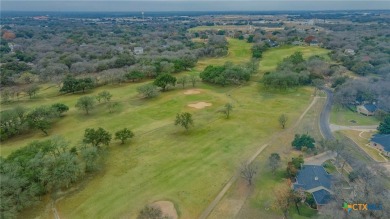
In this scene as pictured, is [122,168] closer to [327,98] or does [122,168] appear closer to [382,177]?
[382,177]

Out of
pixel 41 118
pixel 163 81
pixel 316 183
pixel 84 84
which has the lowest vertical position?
pixel 41 118

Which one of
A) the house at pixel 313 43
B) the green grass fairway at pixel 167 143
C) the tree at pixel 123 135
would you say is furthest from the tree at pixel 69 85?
the house at pixel 313 43

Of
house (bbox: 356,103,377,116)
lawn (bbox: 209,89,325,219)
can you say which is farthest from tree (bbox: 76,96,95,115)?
house (bbox: 356,103,377,116)

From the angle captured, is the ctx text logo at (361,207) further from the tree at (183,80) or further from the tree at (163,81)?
the tree at (183,80)

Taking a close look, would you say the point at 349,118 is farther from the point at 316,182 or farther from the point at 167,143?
the point at 167,143

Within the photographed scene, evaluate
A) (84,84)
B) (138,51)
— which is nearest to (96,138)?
(84,84)

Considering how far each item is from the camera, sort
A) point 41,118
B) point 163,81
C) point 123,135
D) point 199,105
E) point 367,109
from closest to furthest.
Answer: point 123,135 < point 41,118 < point 367,109 < point 199,105 < point 163,81

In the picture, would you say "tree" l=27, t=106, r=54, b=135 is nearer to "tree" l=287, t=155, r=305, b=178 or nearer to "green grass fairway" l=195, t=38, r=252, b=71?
"tree" l=287, t=155, r=305, b=178
